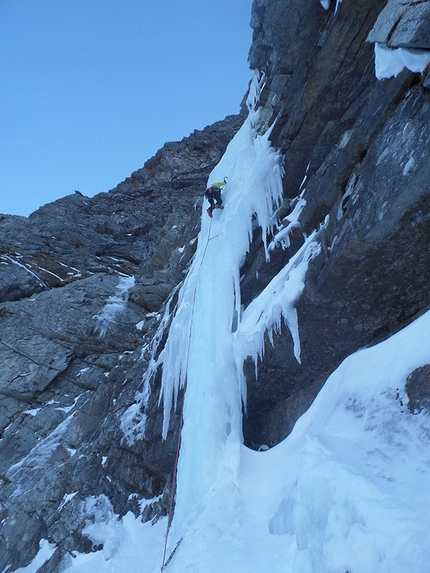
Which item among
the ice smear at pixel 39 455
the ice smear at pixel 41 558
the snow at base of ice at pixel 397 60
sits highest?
the snow at base of ice at pixel 397 60

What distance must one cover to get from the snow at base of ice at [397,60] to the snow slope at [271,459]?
2386mm

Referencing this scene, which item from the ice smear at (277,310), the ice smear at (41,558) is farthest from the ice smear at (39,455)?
the ice smear at (277,310)

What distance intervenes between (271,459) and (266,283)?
3.36m

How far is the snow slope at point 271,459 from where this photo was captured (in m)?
2.48

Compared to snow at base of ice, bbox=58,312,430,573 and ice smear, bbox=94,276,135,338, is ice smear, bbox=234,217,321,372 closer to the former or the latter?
snow at base of ice, bbox=58,312,430,573

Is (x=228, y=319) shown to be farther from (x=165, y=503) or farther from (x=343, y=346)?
(x=165, y=503)

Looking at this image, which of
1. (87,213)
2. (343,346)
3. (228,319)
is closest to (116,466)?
(228,319)

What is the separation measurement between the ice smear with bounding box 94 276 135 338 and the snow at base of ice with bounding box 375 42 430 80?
36.1 ft

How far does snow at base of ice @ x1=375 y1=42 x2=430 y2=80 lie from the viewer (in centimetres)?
414

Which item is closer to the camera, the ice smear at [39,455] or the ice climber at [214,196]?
the ice smear at [39,455]

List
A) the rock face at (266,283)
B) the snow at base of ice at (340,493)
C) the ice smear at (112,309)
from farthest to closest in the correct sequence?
the ice smear at (112,309)
the rock face at (266,283)
the snow at base of ice at (340,493)

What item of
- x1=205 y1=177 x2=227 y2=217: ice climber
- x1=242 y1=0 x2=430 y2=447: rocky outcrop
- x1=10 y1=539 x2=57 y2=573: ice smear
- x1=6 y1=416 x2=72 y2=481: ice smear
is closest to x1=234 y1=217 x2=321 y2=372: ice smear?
x1=242 y1=0 x2=430 y2=447: rocky outcrop

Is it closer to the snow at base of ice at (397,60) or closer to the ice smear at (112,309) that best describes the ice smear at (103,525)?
the ice smear at (112,309)

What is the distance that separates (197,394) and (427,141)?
4.87 metres
